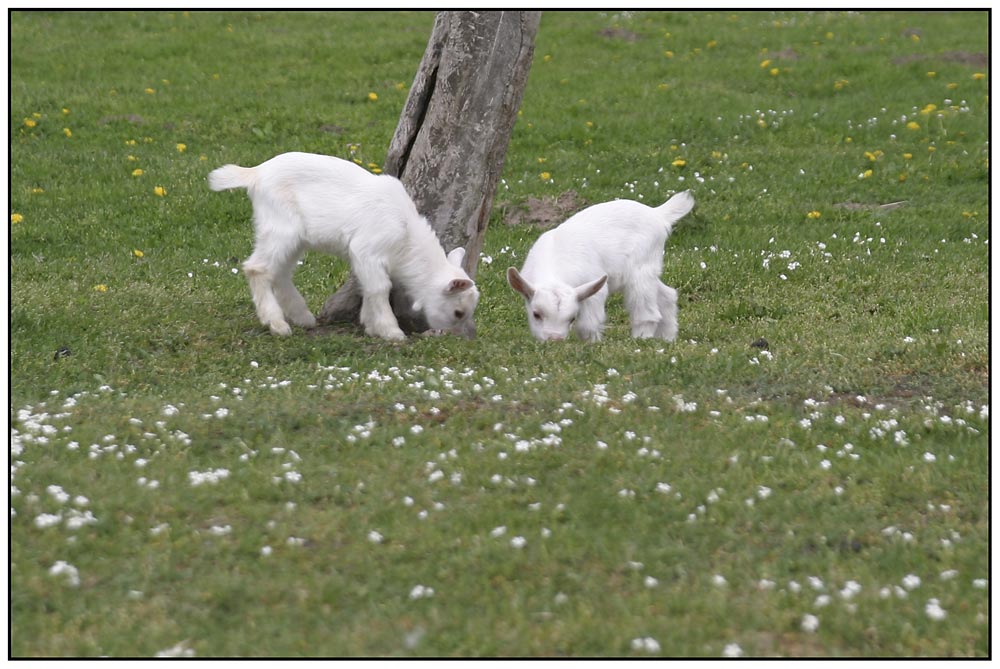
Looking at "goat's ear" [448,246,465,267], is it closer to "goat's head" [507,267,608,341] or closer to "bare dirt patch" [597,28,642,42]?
"goat's head" [507,267,608,341]

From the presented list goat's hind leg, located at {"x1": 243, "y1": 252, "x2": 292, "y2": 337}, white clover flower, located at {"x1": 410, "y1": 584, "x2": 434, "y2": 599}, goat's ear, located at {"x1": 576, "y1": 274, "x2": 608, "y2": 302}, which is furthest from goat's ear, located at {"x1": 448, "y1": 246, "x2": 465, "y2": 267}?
white clover flower, located at {"x1": 410, "y1": 584, "x2": 434, "y2": 599}

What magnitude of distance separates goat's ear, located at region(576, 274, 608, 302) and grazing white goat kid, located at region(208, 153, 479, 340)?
2.70 feet

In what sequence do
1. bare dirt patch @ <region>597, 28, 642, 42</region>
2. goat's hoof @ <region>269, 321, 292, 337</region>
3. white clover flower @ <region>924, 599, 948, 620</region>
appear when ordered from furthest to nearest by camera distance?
bare dirt patch @ <region>597, 28, 642, 42</region> → goat's hoof @ <region>269, 321, 292, 337</region> → white clover flower @ <region>924, 599, 948, 620</region>

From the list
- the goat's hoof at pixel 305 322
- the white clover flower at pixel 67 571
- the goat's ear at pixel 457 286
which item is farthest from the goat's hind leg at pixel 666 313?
the white clover flower at pixel 67 571

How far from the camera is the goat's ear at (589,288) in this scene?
356 inches

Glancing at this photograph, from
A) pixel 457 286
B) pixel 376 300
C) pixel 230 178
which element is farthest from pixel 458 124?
pixel 230 178

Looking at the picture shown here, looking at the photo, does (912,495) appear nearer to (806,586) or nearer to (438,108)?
(806,586)

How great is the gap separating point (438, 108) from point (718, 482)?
4.47 m

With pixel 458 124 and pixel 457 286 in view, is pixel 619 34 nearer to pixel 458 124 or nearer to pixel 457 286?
pixel 458 124

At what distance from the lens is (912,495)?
5.80m

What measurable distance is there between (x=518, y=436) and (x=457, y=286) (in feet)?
8.78

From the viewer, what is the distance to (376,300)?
895 cm

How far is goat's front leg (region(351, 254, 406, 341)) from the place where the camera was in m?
8.85

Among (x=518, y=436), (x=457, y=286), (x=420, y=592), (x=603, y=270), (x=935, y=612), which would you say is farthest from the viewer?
(x=603, y=270)
